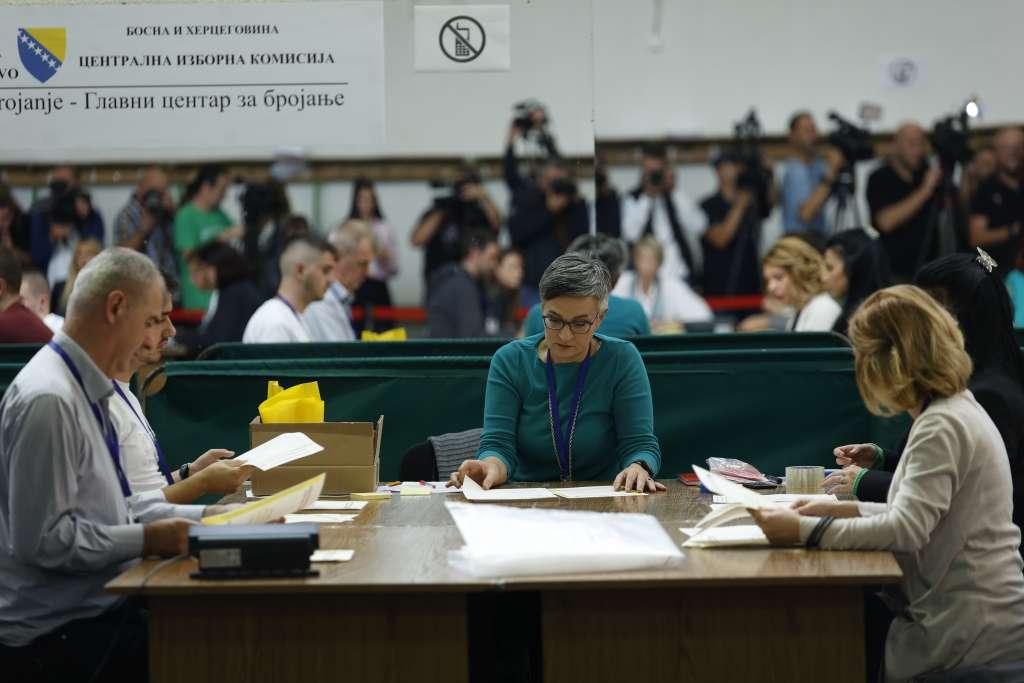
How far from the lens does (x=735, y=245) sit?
31.6 ft

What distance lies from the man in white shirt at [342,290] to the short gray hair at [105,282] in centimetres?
311

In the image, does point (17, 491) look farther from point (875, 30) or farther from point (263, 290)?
point (875, 30)

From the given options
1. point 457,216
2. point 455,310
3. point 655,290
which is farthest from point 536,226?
point 455,310

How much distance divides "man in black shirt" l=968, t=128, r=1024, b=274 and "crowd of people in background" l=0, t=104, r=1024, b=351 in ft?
0.04

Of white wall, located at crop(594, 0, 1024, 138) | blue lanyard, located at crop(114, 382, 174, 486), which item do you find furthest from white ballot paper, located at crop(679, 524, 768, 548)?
white wall, located at crop(594, 0, 1024, 138)

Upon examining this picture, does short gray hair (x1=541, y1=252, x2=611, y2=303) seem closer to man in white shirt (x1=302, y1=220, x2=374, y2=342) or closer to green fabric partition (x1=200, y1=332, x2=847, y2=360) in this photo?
green fabric partition (x1=200, y1=332, x2=847, y2=360)

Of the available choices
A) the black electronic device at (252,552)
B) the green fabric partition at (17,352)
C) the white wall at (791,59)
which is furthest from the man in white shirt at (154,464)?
the white wall at (791,59)

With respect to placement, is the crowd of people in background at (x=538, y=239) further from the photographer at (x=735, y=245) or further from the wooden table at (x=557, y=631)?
the wooden table at (x=557, y=631)

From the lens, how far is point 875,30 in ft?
36.8

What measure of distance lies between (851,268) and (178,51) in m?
3.21

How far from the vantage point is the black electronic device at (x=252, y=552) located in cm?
241

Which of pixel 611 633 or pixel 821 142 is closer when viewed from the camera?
pixel 611 633

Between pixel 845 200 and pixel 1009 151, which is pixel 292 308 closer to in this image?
pixel 845 200

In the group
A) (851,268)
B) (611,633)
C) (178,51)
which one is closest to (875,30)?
(851,268)
